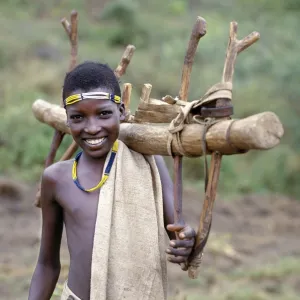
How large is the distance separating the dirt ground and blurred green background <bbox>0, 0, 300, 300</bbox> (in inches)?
0.5

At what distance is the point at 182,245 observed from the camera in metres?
2.05

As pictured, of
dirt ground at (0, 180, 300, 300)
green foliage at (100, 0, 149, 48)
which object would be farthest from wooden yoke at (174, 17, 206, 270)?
green foliage at (100, 0, 149, 48)

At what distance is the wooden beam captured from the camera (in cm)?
174

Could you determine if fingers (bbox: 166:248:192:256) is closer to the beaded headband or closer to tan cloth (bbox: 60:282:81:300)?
tan cloth (bbox: 60:282:81:300)

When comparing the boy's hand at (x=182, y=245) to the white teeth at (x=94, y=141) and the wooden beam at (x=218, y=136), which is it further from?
the white teeth at (x=94, y=141)

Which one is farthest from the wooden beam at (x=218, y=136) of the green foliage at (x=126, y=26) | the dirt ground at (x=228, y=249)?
the green foliage at (x=126, y=26)

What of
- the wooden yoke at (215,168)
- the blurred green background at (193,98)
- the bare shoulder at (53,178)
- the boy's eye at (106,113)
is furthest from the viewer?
the blurred green background at (193,98)

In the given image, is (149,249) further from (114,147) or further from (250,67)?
(250,67)

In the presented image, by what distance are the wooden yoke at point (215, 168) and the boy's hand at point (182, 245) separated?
2 centimetres

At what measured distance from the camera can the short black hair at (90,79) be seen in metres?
2.21

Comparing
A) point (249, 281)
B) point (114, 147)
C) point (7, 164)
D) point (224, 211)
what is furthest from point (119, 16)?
point (114, 147)

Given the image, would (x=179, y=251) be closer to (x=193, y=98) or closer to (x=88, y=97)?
(x=88, y=97)

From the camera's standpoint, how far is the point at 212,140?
6.29 ft

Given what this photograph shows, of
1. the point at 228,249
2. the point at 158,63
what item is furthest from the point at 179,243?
the point at 158,63
